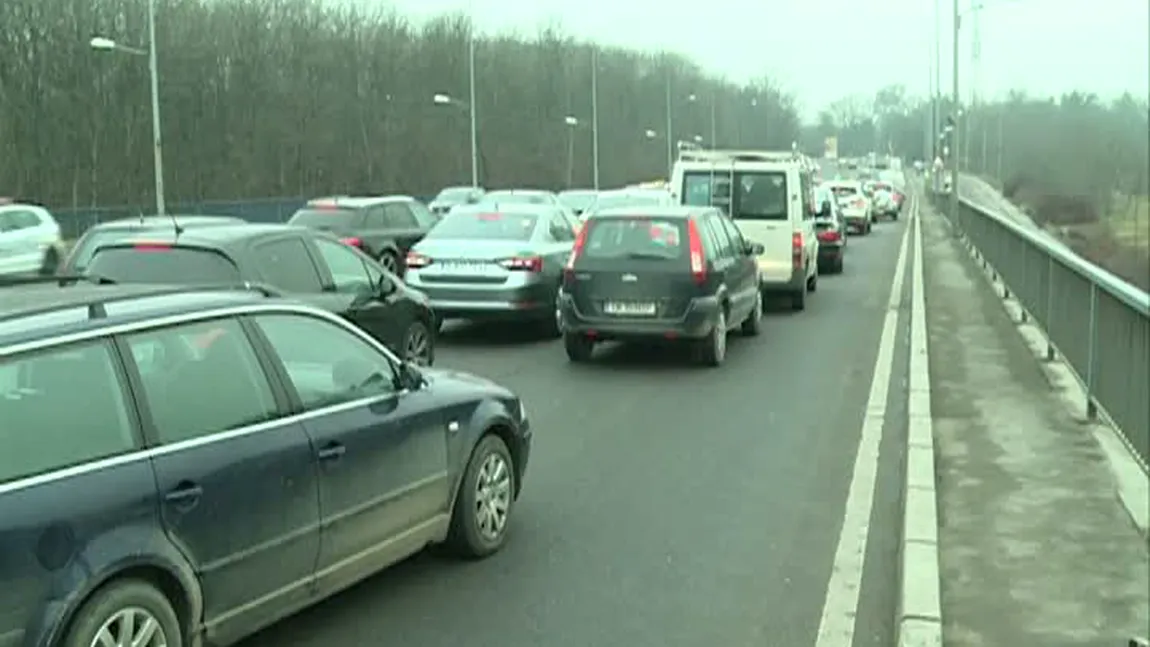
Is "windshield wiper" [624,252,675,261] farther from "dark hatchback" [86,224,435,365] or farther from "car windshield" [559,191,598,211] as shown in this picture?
"car windshield" [559,191,598,211]

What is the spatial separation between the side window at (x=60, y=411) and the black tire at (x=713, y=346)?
9.81 metres

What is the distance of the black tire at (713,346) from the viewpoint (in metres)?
14.1

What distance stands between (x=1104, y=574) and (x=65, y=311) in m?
4.40

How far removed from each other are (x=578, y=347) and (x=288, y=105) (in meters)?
60.4

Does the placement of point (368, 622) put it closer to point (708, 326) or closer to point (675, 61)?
point (708, 326)

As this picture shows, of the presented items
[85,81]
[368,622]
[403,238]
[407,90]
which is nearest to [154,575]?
[368,622]

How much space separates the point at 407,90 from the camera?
81750 mm

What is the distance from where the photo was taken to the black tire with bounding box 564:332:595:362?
1435 cm

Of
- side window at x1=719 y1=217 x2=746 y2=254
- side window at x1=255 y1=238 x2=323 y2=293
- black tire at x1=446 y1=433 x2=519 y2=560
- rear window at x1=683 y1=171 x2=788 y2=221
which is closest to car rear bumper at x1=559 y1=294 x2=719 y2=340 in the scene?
side window at x1=719 y1=217 x2=746 y2=254

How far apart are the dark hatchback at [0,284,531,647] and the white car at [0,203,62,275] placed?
20.3 m

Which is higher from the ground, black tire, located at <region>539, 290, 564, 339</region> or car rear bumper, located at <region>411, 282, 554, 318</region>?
car rear bumper, located at <region>411, 282, 554, 318</region>

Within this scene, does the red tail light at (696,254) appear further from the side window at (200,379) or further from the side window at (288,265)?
the side window at (200,379)

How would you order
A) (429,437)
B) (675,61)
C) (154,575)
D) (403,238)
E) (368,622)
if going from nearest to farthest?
(154,575), (368,622), (429,437), (403,238), (675,61)

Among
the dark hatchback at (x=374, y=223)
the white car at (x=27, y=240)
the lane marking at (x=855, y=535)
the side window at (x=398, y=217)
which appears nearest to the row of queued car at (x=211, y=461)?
the lane marking at (x=855, y=535)
